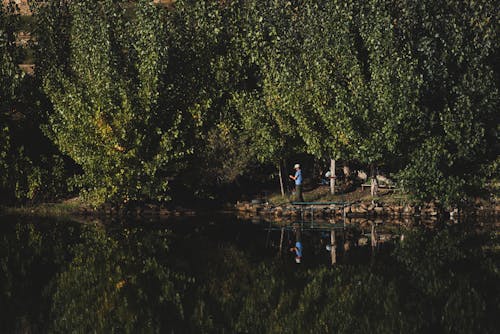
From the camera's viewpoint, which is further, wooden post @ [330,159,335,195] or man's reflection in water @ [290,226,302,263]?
wooden post @ [330,159,335,195]

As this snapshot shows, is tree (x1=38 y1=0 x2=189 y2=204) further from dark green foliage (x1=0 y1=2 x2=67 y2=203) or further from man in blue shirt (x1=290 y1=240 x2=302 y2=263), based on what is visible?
man in blue shirt (x1=290 y1=240 x2=302 y2=263)

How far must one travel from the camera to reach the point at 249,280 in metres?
20.7

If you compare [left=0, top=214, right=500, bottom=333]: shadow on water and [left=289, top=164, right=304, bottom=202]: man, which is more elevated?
[left=289, top=164, right=304, bottom=202]: man

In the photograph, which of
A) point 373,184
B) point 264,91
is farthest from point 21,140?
point 373,184

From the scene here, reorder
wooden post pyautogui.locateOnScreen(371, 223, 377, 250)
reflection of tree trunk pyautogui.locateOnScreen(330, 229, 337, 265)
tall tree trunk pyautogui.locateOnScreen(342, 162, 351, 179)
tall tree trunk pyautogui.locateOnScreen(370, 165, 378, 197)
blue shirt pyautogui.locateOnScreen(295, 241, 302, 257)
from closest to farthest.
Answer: reflection of tree trunk pyautogui.locateOnScreen(330, 229, 337, 265), blue shirt pyautogui.locateOnScreen(295, 241, 302, 257), wooden post pyautogui.locateOnScreen(371, 223, 377, 250), tall tree trunk pyautogui.locateOnScreen(370, 165, 378, 197), tall tree trunk pyautogui.locateOnScreen(342, 162, 351, 179)

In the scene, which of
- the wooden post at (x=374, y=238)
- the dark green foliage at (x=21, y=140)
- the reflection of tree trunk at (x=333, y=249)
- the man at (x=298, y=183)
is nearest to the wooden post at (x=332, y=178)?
the man at (x=298, y=183)

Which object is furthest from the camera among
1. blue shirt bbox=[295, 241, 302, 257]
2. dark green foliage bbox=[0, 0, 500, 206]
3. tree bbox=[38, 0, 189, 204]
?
tree bbox=[38, 0, 189, 204]

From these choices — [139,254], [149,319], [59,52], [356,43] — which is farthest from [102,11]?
[149,319]

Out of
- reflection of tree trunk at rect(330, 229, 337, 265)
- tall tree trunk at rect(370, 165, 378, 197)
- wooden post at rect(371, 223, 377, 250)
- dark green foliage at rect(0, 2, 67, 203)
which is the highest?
dark green foliage at rect(0, 2, 67, 203)

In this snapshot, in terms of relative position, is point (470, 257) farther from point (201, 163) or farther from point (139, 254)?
point (201, 163)

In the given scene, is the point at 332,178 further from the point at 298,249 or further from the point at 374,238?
the point at 298,249

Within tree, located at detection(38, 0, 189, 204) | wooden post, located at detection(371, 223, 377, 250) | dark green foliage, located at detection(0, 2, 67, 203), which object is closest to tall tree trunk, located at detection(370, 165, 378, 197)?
wooden post, located at detection(371, 223, 377, 250)

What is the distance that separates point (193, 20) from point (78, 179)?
31.7 feet

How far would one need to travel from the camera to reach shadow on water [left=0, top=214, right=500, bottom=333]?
16469mm
